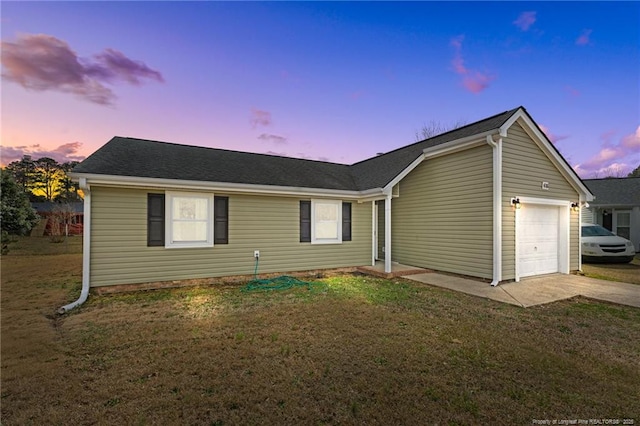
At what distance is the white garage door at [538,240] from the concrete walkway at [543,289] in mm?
381

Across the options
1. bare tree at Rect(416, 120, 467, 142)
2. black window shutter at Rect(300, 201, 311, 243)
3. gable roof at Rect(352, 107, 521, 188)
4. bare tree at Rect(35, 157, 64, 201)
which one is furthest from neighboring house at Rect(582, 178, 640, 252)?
bare tree at Rect(35, 157, 64, 201)

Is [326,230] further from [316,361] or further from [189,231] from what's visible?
[316,361]

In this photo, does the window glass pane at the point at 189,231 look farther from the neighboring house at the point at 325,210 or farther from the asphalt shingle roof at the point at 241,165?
the asphalt shingle roof at the point at 241,165

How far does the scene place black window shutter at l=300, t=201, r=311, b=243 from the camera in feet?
30.8

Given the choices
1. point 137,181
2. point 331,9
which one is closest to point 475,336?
point 137,181

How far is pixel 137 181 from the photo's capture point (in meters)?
6.96

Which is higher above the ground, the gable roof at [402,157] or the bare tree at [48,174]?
the bare tree at [48,174]

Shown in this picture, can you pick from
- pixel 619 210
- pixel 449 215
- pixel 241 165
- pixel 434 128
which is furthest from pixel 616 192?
pixel 241 165

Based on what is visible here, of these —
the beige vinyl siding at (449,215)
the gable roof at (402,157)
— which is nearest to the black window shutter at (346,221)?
the gable roof at (402,157)

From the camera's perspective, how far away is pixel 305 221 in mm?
9461

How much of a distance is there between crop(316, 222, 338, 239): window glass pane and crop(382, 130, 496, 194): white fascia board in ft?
6.87

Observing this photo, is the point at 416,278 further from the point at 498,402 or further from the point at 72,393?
the point at 72,393

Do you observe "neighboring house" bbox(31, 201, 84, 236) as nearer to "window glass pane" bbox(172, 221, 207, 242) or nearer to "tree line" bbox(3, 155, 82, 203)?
"tree line" bbox(3, 155, 82, 203)

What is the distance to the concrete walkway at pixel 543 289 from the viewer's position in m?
6.53
